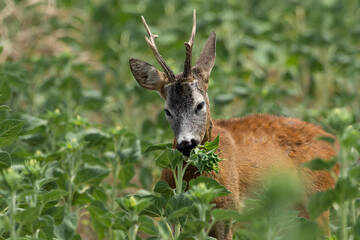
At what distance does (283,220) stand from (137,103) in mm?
4864

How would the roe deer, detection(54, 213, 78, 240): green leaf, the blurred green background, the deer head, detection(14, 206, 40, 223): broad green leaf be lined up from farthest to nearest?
the blurred green background
the roe deer
the deer head
detection(54, 213, 78, 240): green leaf
detection(14, 206, 40, 223): broad green leaf

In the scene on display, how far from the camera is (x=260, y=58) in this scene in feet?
32.9

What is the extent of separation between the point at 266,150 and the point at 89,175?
159cm

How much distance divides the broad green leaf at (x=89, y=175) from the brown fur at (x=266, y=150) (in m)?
0.49

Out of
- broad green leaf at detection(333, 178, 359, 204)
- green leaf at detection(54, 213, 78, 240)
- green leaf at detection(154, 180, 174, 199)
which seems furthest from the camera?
green leaf at detection(154, 180, 174, 199)

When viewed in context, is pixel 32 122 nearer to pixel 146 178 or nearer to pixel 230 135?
pixel 146 178

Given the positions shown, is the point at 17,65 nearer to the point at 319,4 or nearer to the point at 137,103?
the point at 137,103

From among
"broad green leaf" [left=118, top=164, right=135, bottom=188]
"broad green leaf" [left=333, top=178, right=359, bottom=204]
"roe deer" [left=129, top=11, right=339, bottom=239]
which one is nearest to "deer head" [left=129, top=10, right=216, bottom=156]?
"roe deer" [left=129, top=11, right=339, bottom=239]

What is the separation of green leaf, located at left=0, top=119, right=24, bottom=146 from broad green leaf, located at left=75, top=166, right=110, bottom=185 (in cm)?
71

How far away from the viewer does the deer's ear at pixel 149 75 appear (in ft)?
18.8

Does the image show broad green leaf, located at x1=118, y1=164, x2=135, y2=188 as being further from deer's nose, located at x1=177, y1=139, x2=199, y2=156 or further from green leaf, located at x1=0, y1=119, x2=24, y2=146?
green leaf, located at x1=0, y1=119, x2=24, y2=146

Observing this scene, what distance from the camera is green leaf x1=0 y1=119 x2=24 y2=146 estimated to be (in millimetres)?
4723

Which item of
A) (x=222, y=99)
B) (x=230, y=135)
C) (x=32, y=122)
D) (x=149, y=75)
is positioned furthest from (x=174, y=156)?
(x=222, y=99)

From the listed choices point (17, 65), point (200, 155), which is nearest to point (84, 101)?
point (17, 65)
